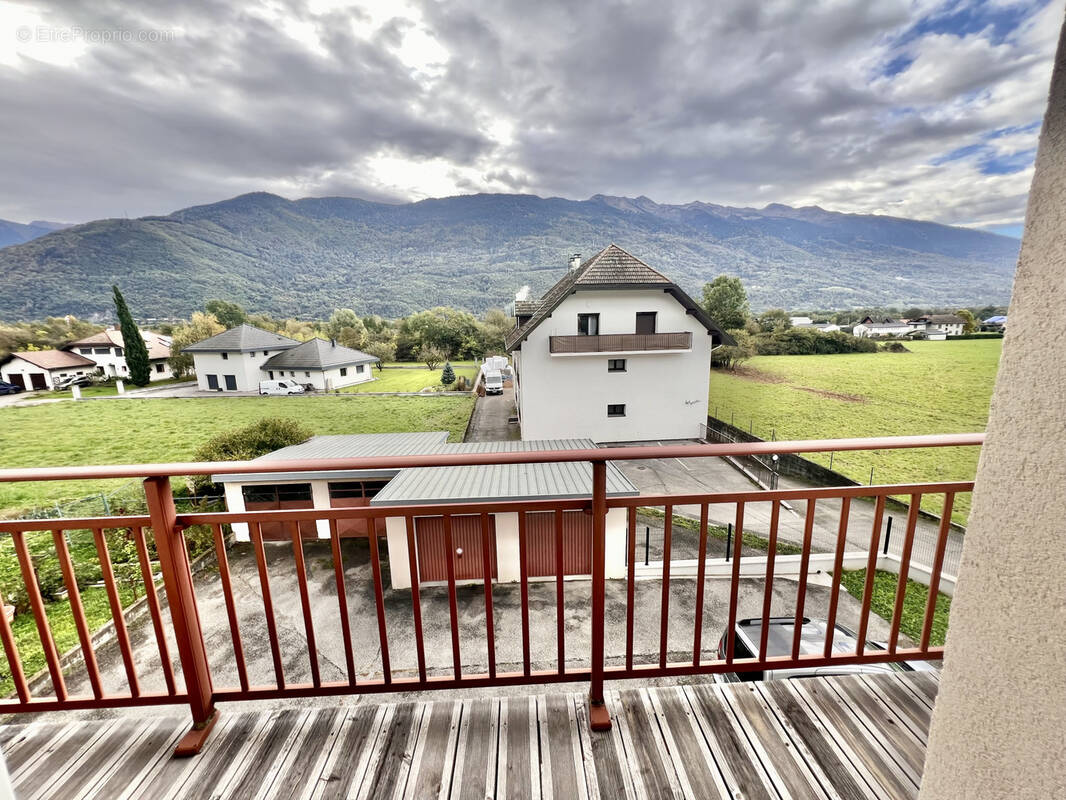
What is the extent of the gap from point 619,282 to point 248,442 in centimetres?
878

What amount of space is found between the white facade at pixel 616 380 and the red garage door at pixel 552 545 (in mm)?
4657

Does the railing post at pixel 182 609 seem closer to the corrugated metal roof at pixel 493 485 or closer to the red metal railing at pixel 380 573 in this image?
the red metal railing at pixel 380 573

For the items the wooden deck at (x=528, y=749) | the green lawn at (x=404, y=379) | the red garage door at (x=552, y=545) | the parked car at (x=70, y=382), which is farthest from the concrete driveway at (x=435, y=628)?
the parked car at (x=70, y=382)

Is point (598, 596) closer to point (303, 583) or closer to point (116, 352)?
point (303, 583)

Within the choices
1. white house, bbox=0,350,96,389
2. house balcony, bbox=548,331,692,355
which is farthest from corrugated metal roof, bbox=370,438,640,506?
white house, bbox=0,350,96,389

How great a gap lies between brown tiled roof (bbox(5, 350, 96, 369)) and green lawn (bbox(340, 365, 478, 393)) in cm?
853

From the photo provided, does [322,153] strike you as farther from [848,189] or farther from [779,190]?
[848,189]

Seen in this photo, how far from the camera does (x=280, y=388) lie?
1756cm

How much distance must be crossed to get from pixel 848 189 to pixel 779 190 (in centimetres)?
181

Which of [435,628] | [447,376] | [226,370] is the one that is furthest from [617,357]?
[226,370]

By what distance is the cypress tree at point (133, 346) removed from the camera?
1397cm

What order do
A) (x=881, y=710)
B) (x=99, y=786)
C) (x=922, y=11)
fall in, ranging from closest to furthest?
(x=99, y=786), (x=881, y=710), (x=922, y=11)

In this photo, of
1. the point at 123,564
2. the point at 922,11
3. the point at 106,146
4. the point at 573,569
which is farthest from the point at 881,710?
the point at 106,146

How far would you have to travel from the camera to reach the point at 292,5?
27.2 feet
